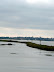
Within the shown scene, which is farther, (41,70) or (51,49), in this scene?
(51,49)

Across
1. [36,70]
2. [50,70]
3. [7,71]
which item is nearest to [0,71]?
[7,71]

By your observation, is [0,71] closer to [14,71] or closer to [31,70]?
[14,71]

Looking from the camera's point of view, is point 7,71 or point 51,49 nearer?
point 7,71

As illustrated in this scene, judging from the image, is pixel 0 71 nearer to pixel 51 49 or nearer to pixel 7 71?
pixel 7 71

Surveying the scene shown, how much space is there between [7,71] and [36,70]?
394 cm

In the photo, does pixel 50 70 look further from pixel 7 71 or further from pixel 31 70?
pixel 7 71

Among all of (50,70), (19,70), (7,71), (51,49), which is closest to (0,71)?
(7,71)

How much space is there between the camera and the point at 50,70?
27.4 meters

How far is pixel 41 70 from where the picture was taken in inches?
1076

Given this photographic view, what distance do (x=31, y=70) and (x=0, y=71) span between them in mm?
4177

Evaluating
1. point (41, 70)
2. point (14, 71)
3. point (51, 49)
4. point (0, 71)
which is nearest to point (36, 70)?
point (41, 70)

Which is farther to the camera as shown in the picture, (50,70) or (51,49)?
(51,49)

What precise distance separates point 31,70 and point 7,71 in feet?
10.8

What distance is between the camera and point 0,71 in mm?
26000
